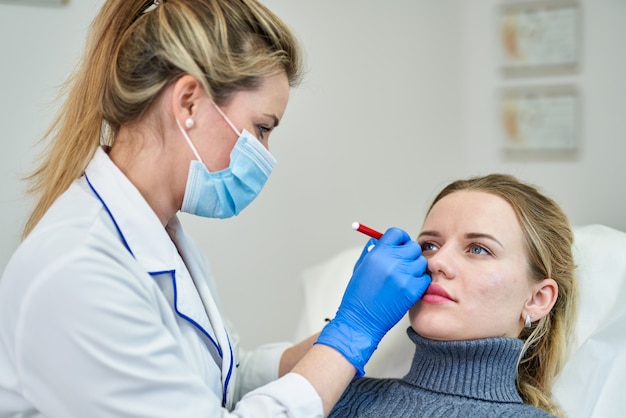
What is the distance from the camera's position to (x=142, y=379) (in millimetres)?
1073

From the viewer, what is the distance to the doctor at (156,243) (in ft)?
3.46

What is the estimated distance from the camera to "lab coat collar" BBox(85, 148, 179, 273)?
1237 mm

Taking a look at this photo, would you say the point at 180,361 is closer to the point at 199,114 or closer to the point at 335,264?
the point at 199,114

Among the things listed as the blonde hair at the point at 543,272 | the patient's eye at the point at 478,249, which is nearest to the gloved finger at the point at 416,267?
the patient's eye at the point at 478,249

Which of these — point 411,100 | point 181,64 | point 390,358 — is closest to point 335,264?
point 390,358

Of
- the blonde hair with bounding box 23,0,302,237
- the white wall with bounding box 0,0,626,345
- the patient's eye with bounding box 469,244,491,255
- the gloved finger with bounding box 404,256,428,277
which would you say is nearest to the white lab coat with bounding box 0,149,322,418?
the blonde hair with bounding box 23,0,302,237

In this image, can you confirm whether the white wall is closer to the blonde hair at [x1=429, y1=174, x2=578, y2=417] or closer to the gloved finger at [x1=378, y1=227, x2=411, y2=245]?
the blonde hair at [x1=429, y1=174, x2=578, y2=417]

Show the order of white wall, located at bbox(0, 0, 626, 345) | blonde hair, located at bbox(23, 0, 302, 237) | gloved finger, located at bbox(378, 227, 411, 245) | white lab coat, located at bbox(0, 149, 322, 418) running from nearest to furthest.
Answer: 1. white lab coat, located at bbox(0, 149, 322, 418)
2. blonde hair, located at bbox(23, 0, 302, 237)
3. gloved finger, located at bbox(378, 227, 411, 245)
4. white wall, located at bbox(0, 0, 626, 345)

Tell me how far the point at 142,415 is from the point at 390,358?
35.4 inches

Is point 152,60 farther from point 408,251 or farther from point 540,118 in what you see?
point 540,118

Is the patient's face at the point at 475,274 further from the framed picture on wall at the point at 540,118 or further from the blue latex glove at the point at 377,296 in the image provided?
the framed picture on wall at the point at 540,118

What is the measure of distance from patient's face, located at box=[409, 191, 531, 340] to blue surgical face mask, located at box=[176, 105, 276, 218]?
420mm

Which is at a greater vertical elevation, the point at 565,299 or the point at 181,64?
the point at 181,64

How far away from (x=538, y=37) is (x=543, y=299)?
0.90m
